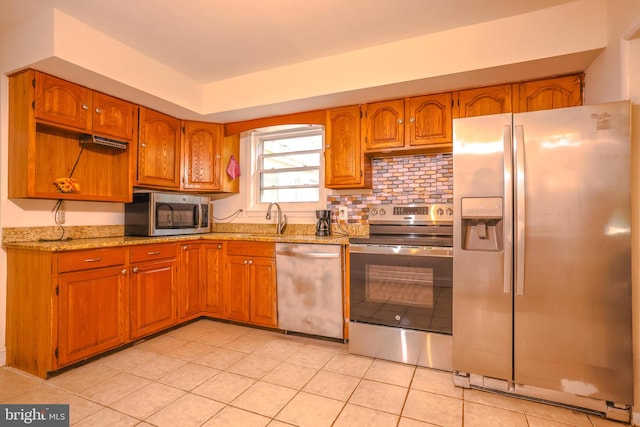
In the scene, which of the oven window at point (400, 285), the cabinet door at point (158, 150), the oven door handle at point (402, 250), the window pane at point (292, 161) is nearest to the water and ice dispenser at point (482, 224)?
the oven door handle at point (402, 250)

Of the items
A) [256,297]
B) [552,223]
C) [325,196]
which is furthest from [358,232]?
[552,223]

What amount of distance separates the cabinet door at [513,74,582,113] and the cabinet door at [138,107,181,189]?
323cm

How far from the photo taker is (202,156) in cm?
368

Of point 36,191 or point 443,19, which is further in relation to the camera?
point 36,191

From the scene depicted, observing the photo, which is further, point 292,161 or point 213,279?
point 292,161

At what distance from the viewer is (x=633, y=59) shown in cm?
185

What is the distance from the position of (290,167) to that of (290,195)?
1.09ft

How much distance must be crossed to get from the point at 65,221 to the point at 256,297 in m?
1.79

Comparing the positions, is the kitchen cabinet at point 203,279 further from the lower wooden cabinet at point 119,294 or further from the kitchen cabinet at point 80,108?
the kitchen cabinet at point 80,108

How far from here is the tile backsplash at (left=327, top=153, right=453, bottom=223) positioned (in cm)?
298

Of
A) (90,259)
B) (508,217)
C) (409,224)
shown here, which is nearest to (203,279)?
(90,259)

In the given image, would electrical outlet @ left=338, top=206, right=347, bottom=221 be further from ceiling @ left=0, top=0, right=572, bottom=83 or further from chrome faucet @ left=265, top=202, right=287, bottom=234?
ceiling @ left=0, top=0, right=572, bottom=83

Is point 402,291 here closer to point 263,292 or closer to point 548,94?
point 263,292

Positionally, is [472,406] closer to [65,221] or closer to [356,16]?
[356,16]
